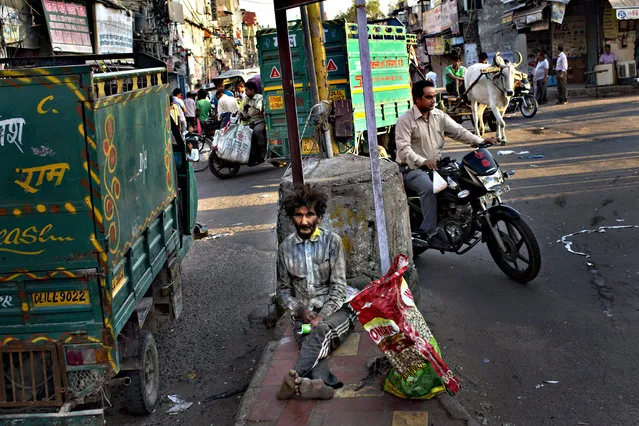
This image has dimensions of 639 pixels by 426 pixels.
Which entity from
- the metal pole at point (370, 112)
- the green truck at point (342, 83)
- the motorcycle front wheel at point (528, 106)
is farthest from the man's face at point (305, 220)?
the motorcycle front wheel at point (528, 106)

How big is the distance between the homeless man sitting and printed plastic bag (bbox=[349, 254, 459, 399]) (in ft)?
2.16

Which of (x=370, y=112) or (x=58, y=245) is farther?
(x=370, y=112)

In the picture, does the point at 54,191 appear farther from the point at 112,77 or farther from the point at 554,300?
the point at 554,300

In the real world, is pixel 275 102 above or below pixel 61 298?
above

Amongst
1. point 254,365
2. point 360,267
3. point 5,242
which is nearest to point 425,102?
point 360,267

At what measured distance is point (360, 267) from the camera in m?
5.72

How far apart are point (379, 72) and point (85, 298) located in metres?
10.7

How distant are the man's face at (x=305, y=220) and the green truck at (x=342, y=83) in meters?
6.17

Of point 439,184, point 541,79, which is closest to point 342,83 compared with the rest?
point 439,184

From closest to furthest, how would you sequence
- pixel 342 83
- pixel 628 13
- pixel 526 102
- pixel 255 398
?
pixel 255 398 → pixel 342 83 → pixel 526 102 → pixel 628 13

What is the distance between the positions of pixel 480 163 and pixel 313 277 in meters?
2.39

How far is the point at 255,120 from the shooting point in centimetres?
1469

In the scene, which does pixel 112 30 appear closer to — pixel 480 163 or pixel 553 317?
pixel 480 163

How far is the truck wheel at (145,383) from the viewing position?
4.46 metres
